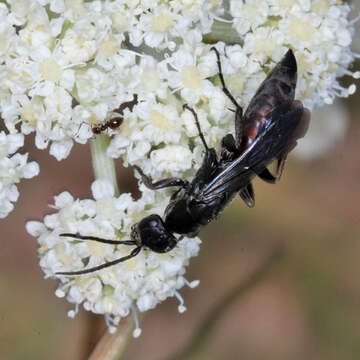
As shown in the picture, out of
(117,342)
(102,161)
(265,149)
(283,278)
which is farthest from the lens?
(283,278)

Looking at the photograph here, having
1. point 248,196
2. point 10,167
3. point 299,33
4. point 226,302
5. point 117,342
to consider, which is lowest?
point 226,302

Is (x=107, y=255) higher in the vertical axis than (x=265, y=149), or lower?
lower

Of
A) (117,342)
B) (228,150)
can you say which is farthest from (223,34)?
(117,342)

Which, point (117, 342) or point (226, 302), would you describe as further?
point (226, 302)

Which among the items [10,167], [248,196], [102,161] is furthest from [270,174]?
[10,167]

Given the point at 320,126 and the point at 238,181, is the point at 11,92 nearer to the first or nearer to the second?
the point at 238,181

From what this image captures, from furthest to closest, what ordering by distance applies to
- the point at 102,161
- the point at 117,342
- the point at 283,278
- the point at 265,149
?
the point at 283,278 < the point at 117,342 < the point at 102,161 < the point at 265,149

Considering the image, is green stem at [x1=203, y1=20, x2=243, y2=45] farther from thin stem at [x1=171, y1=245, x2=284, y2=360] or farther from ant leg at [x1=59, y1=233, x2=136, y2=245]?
thin stem at [x1=171, y1=245, x2=284, y2=360]

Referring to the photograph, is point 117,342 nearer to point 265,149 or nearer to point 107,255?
point 107,255
